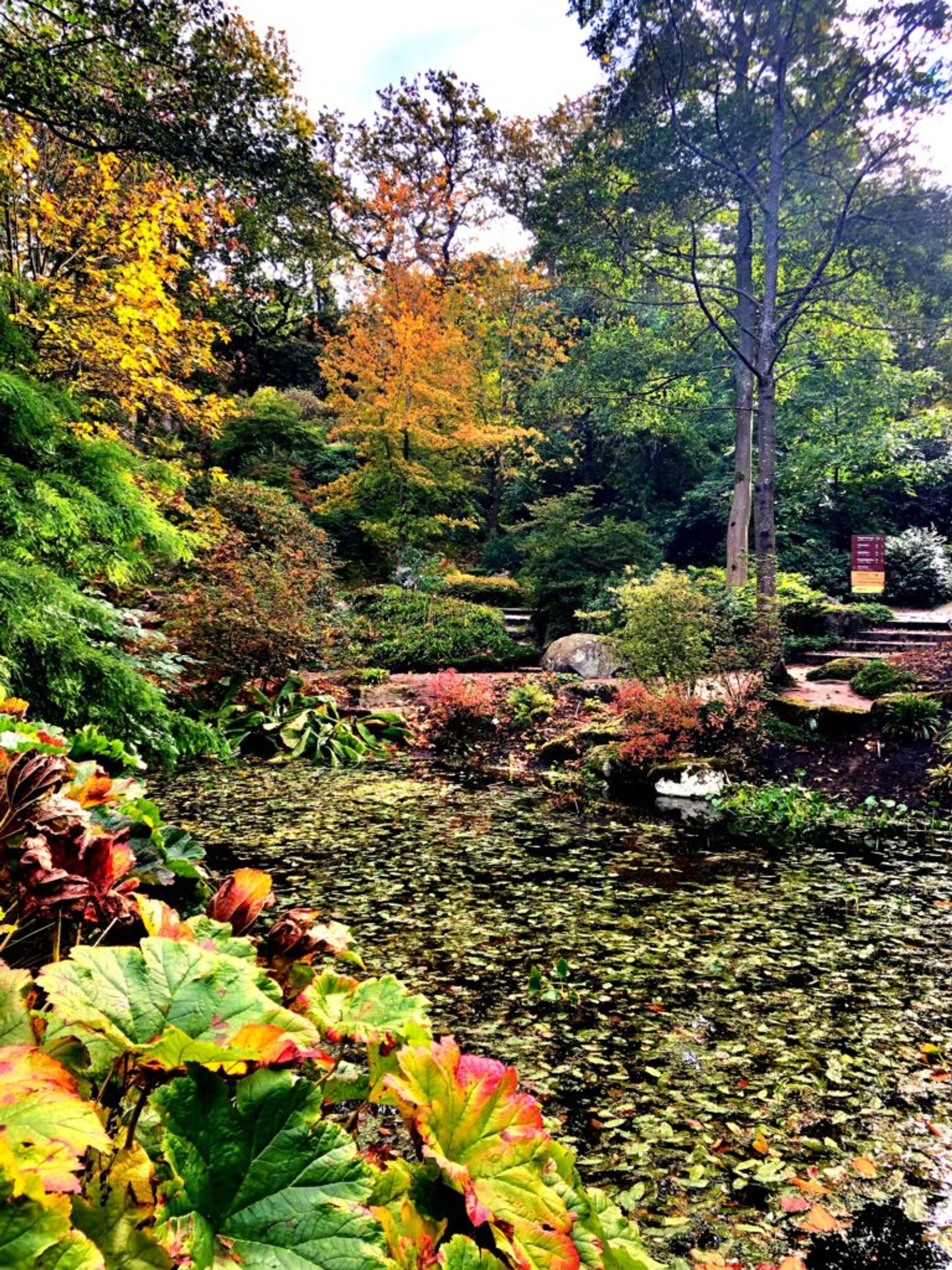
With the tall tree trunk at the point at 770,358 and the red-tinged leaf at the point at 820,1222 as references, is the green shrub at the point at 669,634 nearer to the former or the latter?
the tall tree trunk at the point at 770,358

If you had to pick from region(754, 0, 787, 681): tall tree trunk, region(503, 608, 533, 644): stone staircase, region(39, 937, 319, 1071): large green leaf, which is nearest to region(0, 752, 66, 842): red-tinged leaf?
region(39, 937, 319, 1071): large green leaf

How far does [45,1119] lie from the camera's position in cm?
49

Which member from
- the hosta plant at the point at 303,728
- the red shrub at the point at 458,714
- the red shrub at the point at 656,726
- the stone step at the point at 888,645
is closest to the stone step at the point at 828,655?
the stone step at the point at 888,645

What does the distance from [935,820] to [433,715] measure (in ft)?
14.6

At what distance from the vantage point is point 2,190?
6004 millimetres

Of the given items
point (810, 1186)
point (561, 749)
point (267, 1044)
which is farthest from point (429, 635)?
point (267, 1044)

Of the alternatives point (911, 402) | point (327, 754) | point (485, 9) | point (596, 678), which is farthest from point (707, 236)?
point (327, 754)

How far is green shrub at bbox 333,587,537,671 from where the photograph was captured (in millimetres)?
10906

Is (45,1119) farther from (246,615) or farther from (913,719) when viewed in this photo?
(246,615)

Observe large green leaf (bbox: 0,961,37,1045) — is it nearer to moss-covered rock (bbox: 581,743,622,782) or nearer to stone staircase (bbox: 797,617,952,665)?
moss-covered rock (bbox: 581,743,622,782)

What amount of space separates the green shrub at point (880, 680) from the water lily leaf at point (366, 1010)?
716 cm

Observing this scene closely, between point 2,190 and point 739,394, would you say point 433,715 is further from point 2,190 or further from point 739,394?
point 739,394

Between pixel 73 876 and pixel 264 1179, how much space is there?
490mm

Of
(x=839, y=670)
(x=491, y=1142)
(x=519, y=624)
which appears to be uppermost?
(x=491, y=1142)
